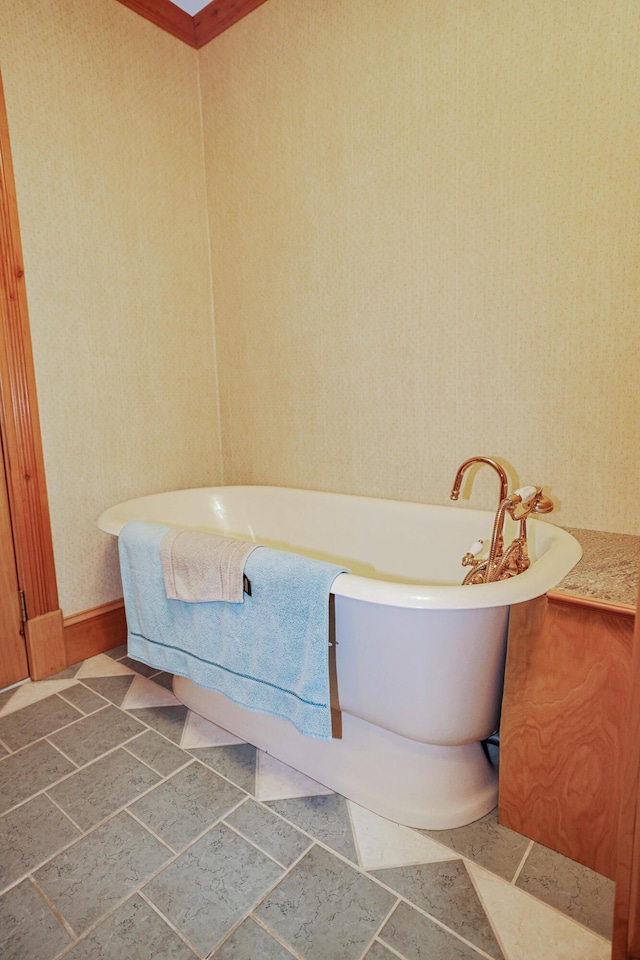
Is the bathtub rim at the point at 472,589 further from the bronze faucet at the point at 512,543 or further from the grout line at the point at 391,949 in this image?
the grout line at the point at 391,949

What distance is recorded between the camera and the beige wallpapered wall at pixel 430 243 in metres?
1.50

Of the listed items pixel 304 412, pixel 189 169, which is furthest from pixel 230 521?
pixel 189 169

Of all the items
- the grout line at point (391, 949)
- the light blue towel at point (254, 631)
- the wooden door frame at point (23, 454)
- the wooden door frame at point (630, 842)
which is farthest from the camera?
the wooden door frame at point (23, 454)

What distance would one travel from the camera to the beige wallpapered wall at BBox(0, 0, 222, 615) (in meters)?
1.95

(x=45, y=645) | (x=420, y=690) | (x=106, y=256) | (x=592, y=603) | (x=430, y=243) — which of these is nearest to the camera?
(x=592, y=603)

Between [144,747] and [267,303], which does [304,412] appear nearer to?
[267,303]

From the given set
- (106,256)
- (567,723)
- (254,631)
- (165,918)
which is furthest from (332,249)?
(165,918)

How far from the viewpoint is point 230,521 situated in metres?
2.35

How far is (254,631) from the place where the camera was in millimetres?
1358

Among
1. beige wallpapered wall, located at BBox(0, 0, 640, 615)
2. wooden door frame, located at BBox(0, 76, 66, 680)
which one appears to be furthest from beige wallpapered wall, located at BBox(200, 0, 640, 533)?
wooden door frame, located at BBox(0, 76, 66, 680)

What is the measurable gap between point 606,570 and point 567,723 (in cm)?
36

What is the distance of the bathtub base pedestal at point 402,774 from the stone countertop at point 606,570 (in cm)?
52

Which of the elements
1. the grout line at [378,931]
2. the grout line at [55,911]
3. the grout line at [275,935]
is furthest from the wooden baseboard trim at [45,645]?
the grout line at [378,931]

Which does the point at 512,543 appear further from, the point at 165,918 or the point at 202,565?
the point at 165,918
